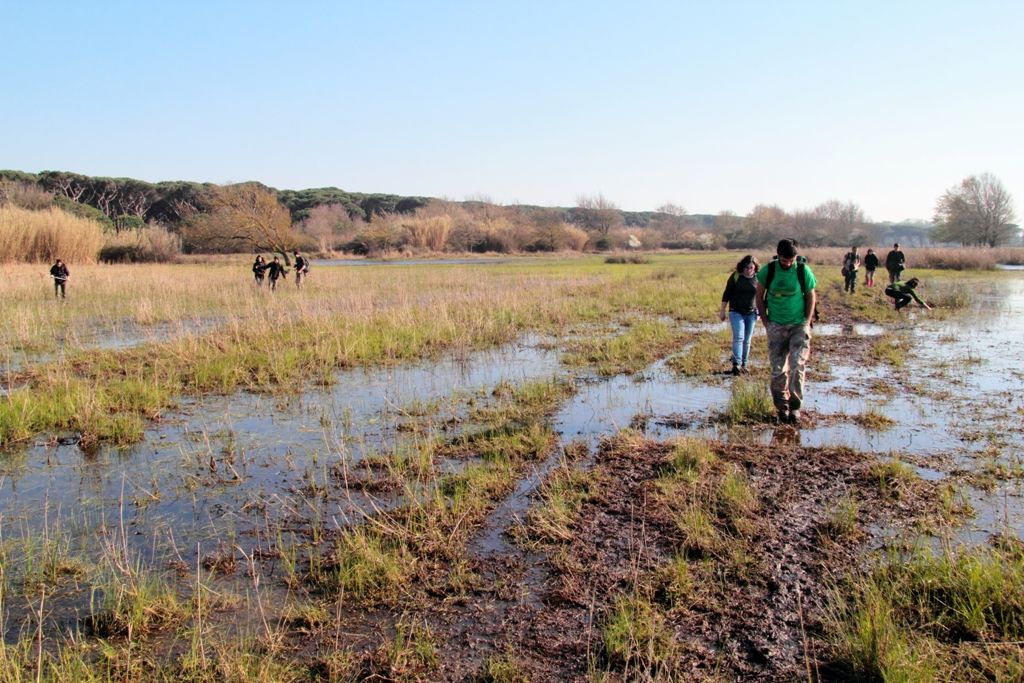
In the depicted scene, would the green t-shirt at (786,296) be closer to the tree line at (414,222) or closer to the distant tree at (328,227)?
the tree line at (414,222)

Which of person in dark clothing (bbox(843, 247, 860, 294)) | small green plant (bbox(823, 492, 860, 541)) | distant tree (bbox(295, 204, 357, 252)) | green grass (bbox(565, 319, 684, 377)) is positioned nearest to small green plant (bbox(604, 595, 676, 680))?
small green plant (bbox(823, 492, 860, 541))

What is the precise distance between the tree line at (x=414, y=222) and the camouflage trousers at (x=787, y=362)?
41.0 meters

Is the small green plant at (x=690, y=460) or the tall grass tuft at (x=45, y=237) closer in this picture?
the small green plant at (x=690, y=460)

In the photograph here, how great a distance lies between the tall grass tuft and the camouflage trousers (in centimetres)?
3877

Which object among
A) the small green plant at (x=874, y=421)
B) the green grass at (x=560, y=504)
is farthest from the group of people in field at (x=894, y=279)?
the green grass at (x=560, y=504)

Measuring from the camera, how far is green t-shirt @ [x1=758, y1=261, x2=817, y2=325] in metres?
7.71

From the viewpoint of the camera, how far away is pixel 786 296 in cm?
782

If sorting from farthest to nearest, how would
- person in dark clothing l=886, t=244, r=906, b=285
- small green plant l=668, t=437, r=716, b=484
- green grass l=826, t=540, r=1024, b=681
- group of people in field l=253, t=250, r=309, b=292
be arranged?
1. group of people in field l=253, t=250, r=309, b=292
2. person in dark clothing l=886, t=244, r=906, b=285
3. small green plant l=668, t=437, r=716, b=484
4. green grass l=826, t=540, r=1024, b=681

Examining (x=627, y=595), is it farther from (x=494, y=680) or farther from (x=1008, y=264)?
(x=1008, y=264)

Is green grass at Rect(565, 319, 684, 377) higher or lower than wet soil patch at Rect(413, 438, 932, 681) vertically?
higher

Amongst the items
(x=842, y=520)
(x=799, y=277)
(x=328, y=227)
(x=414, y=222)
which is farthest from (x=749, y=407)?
(x=328, y=227)

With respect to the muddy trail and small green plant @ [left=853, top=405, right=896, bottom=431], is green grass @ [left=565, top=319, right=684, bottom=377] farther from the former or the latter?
the muddy trail

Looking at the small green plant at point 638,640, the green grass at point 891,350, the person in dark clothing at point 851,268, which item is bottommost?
the small green plant at point 638,640

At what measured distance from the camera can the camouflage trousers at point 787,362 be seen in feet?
25.5
